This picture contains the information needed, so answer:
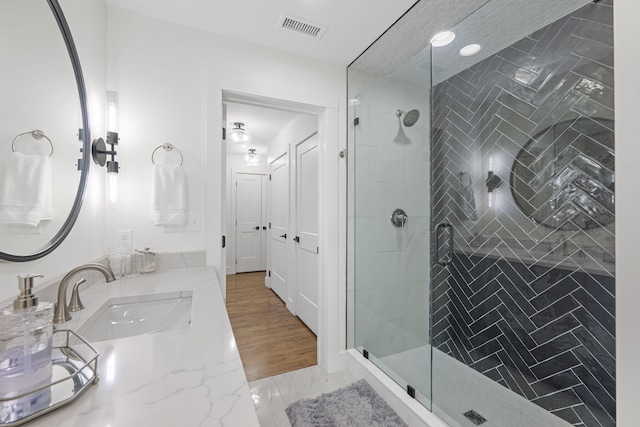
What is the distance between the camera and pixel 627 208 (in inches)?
34.1

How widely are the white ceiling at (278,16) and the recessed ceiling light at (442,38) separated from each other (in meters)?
0.34

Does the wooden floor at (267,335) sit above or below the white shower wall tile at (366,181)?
below

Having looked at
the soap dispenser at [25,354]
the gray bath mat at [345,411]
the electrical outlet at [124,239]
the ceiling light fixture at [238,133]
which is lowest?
the gray bath mat at [345,411]

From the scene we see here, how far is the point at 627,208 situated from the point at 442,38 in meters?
1.53

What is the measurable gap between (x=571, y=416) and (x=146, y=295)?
90.6 inches

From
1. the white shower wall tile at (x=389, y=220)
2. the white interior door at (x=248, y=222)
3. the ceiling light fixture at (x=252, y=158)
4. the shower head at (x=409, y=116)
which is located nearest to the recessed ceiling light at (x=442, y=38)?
the shower head at (x=409, y=116)

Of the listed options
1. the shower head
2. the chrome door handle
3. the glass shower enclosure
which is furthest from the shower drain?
the shower head

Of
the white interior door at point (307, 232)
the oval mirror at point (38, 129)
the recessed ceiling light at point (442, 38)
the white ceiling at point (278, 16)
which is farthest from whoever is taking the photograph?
the white interior door at point (307, 232)

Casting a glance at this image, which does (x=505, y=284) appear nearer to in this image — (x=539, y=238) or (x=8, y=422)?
(x=539, y=238)

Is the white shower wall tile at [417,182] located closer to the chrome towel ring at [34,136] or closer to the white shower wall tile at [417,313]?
the white shower wall tile at [417,313]

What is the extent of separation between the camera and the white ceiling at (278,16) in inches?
59.9

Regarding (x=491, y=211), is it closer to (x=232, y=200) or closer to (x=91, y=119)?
(x=91, y=119)

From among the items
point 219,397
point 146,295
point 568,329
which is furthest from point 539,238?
point 146,295

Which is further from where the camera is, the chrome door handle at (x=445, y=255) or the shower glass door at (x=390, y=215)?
the shower glass door at (x=390, y=215)
